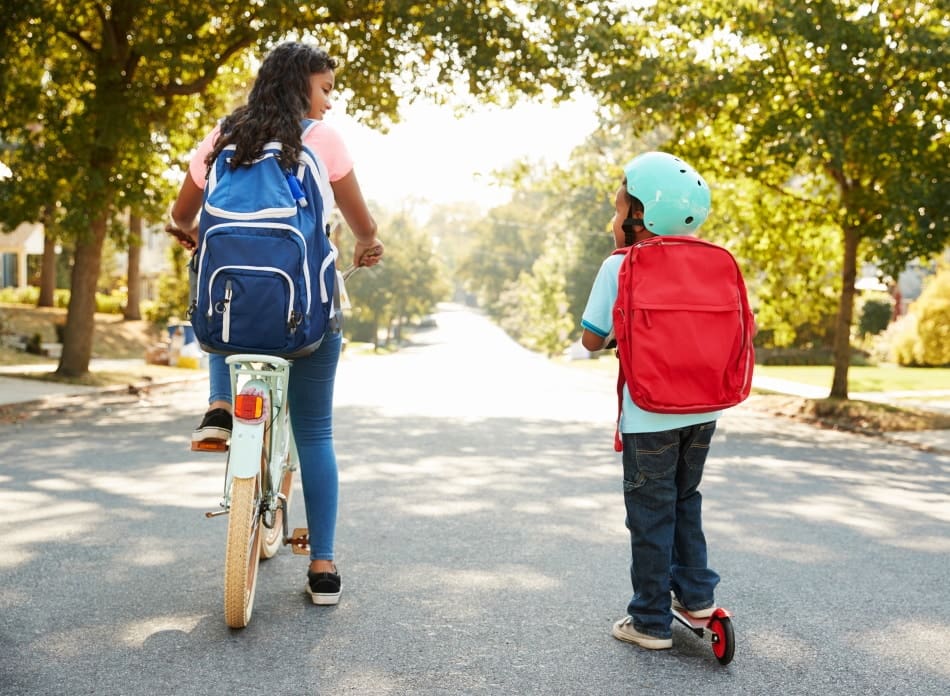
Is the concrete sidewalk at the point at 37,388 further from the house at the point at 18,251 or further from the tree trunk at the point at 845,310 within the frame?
the house at the point at 18,251

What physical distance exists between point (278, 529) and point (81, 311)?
44.5 ft

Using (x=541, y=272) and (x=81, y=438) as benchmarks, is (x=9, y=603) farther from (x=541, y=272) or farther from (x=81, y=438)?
(x=541, y=272)

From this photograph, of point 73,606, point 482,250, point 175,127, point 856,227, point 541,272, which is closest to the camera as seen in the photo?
point 73,606

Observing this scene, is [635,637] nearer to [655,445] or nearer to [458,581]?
[655,445]

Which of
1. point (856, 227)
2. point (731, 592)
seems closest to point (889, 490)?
point (731, 592)

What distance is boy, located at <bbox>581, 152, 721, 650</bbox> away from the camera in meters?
3.75

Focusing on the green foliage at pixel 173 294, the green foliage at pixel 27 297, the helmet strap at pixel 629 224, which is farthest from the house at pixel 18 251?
the helmet strap at pixel 629 224

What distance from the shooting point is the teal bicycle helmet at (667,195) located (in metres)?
3.76

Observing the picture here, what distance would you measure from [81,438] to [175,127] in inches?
409

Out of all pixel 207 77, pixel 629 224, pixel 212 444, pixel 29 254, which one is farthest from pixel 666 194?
pixel 29 254

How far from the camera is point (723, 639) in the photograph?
363cm

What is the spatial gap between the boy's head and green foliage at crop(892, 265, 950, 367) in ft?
95.4

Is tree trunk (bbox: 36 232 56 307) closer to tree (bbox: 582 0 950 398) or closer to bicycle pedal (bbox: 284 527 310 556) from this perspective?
tree (bbox: 582 0 950 398)

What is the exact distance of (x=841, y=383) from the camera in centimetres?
1733
